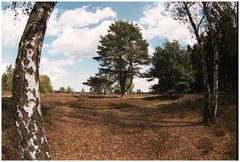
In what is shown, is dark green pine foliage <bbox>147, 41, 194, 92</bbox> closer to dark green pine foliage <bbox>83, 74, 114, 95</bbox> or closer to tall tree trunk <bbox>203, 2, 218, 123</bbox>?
dark green pine foliage <bbox>83, 74, 114, 95</bbox>

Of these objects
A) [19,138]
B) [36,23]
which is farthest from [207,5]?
[19,138]

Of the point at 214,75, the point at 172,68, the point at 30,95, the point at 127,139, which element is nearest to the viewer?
the point at 30,95

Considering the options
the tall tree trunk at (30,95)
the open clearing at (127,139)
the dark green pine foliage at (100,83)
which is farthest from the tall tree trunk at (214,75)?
the dark green pine foliage at (100,83)

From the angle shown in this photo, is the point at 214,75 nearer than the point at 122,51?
Yes

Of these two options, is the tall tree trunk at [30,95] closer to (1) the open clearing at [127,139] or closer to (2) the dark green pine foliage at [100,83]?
(1) the open clearing at [127,139]

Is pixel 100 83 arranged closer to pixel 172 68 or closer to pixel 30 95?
pixel 172 68

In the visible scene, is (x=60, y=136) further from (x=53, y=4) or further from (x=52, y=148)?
(x=53, y=4)

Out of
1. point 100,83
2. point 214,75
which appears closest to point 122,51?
point 100,83
